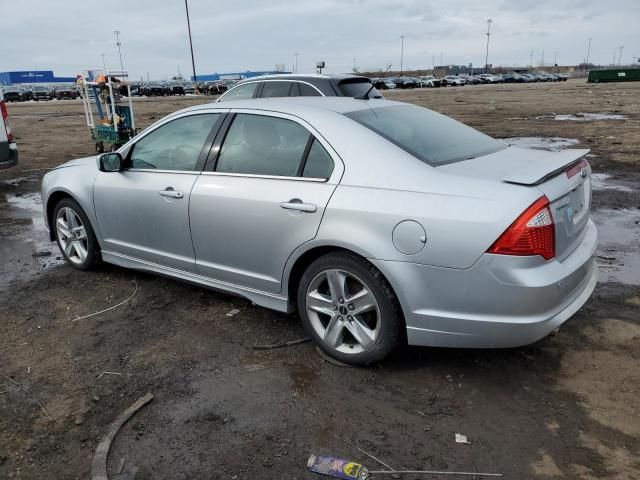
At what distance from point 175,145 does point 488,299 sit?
2785 millimetres

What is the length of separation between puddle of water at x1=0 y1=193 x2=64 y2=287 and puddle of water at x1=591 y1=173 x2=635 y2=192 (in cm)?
752

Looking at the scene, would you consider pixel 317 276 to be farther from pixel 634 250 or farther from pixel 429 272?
pixel 634 250

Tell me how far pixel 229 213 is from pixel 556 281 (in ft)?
7.01

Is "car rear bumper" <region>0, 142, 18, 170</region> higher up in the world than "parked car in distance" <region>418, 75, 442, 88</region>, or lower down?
higher up

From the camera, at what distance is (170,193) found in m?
4.20

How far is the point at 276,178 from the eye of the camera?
145 inches

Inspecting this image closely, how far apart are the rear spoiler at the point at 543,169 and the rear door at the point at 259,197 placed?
1054 millimetres

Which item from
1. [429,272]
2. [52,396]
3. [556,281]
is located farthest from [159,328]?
[556,281]

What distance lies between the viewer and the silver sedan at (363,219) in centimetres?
292

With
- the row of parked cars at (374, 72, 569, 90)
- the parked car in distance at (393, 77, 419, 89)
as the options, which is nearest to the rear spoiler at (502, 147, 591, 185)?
the row of parked cars at (374, 72, 569, 90)

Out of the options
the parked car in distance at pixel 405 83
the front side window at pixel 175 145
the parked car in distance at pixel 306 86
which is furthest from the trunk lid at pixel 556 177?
the parked car in distance at pixel 405 83

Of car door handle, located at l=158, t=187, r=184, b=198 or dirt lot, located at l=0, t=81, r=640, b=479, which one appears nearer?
dirt lot, located at l=0, t=81, r=640, b=479

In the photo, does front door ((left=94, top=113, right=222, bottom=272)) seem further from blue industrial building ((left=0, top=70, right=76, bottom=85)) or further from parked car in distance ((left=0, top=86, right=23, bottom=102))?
blue industrial building ((left=0, top=70, right=76, bottom=85))

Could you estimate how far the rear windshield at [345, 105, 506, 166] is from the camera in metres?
3.48
